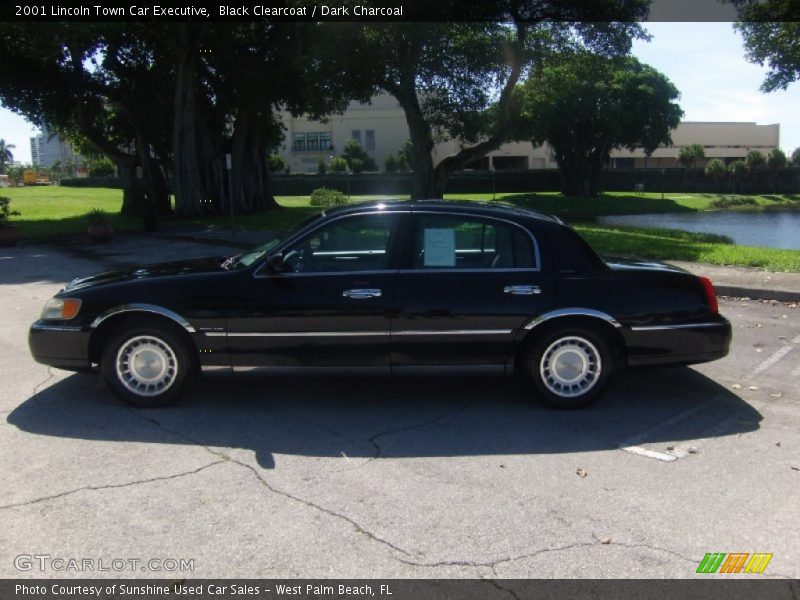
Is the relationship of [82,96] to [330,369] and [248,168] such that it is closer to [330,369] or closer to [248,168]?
[248,168]

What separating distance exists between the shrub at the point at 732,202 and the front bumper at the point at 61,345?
191 ft

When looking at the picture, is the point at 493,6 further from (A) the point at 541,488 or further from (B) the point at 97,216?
(A) the point at 541,488

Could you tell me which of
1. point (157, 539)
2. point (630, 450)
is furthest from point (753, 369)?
point (157, 539)

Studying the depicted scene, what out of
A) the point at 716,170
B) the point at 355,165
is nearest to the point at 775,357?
the point at 355,165

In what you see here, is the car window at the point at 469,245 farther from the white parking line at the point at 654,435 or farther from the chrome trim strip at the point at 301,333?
the white parking line at the point at 654,435

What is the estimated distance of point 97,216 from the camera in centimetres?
2116

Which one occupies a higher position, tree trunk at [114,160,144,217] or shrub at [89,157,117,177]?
shrub at [89,157,117,177]

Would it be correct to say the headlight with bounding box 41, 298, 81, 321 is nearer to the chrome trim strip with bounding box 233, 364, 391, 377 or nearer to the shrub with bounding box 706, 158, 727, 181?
the chrome trim strip with bounding box 233, 364, 391, 377

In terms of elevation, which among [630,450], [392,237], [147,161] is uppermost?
[147,161]

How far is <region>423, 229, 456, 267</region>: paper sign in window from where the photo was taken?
5.71 metres

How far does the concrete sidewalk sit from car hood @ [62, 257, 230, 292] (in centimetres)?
762

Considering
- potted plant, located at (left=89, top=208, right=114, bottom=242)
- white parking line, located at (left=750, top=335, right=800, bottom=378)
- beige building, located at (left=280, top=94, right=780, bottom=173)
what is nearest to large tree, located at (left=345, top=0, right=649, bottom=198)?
potted plant, located at (left=89, top=208, right=114, bottom=242)

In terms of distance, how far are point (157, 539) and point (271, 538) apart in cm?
56
